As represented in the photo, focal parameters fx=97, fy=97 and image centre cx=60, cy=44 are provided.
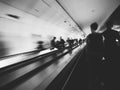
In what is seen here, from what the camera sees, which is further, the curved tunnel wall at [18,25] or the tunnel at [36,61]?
the curved tunnel wall at [18,25]

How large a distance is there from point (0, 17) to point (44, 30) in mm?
2772

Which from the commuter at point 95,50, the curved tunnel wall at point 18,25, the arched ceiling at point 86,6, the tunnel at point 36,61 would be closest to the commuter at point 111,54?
the tunnel at point 36,61

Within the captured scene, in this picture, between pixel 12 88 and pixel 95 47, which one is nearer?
pixel 12 88

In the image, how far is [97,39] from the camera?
2.07 metres

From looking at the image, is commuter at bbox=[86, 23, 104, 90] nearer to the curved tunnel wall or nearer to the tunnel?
the tunnel

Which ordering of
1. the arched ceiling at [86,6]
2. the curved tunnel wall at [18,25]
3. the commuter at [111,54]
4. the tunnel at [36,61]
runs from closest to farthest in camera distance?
the tunnel at [36,61]
the commuter at [111,54]
the curved tunnel wall at [18,25]
the arched ceiling at [86,6]

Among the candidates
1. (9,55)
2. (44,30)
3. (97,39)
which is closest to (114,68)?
(97,39)

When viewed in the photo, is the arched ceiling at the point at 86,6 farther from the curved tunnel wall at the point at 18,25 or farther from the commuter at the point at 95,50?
the commuter at the point at 95,50

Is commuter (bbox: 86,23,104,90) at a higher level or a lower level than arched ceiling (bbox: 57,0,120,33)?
lower

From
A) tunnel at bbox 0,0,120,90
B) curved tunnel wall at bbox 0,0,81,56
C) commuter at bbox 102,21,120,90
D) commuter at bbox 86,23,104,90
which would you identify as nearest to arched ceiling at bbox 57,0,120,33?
curved tunnel wall at bbox 0,0,81,56

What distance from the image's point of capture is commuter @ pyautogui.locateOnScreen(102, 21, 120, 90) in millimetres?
1991

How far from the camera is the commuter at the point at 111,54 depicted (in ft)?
6.53

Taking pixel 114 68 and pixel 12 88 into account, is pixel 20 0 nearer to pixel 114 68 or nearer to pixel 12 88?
pixel 12 88

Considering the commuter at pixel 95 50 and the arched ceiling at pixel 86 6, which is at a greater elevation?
the arched ceiling at pixel 86 6
